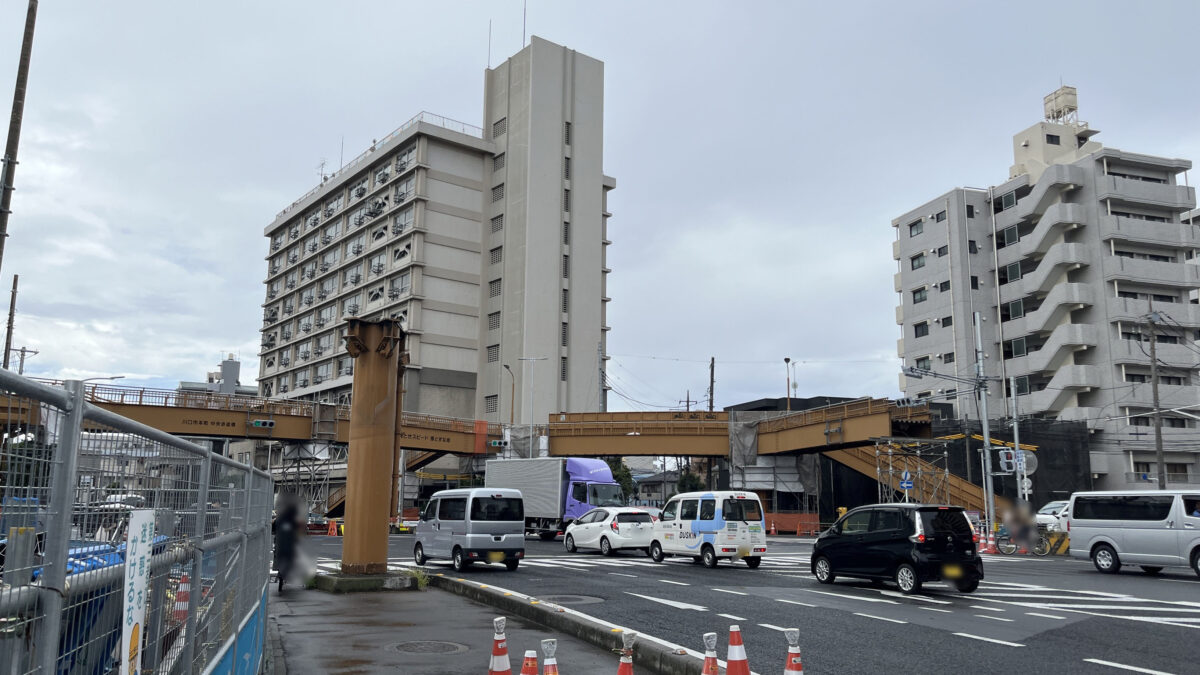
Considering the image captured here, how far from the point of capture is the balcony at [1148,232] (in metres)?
55.2

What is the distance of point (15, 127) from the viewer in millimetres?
14219

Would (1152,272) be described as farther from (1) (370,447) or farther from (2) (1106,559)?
(1) (370,447)

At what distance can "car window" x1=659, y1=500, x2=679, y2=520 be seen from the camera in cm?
2464

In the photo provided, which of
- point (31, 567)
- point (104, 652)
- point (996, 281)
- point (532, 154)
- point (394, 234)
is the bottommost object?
point (104, 652)

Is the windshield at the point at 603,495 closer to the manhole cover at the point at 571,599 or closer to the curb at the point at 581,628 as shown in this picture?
the curb at the point at 581,628

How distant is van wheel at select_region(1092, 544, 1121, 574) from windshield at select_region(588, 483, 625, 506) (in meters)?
19.4

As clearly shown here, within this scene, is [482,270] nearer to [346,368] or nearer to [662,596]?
[346,368]

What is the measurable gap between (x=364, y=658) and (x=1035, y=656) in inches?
308

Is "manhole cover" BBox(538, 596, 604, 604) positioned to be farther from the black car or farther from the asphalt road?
the black car

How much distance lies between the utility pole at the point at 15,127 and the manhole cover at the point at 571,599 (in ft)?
33.7

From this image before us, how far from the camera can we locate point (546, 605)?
12.9m

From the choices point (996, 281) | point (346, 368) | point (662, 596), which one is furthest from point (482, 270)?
point (662, 596)

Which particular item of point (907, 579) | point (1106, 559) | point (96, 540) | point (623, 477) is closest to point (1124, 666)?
point (907, 579)

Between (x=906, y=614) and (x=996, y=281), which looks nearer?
(x=906, y=614)
